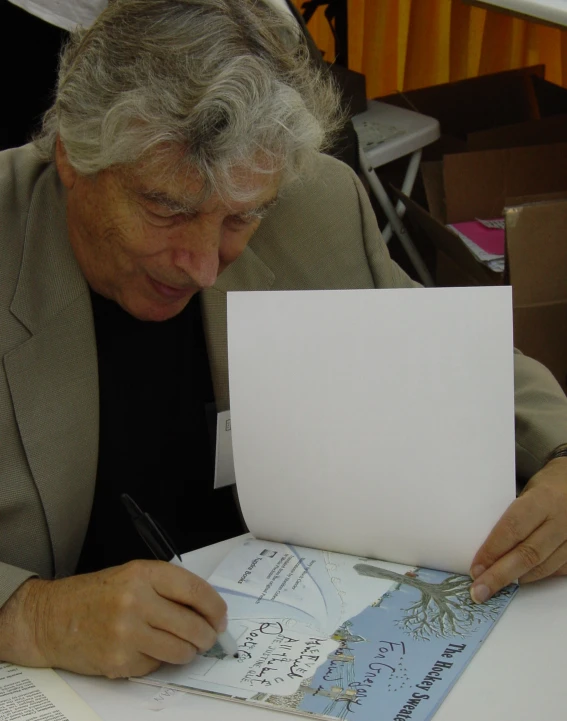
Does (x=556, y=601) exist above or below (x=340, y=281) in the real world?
below

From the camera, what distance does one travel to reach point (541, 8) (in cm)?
185

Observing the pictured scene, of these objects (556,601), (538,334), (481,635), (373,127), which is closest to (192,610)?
(481,635)

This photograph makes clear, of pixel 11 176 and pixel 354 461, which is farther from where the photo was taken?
pixel 11 176

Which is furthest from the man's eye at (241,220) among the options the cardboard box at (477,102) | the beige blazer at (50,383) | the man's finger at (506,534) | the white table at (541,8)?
the cardboard box at (477,102)

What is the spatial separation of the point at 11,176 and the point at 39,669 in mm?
677

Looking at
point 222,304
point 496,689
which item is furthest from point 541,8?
point 496,689

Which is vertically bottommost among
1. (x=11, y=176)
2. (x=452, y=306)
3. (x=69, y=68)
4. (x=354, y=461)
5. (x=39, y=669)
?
(x=39, y=669)

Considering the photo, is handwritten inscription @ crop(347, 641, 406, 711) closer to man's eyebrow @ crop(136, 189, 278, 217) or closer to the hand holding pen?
the hand holding pen

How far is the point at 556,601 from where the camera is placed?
3.25 ft

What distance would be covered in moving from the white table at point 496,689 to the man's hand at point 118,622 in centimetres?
3

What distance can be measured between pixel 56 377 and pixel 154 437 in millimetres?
247

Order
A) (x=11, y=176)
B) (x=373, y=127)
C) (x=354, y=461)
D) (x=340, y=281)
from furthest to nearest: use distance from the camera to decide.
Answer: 1. (x=373, y=127)
2. (x=340, y=281)
3. (x=11, y=176)
4. (x=354, y=461)

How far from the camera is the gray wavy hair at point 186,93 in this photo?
986 mm

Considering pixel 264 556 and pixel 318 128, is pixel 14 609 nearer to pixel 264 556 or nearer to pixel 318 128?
pixel 264 556
